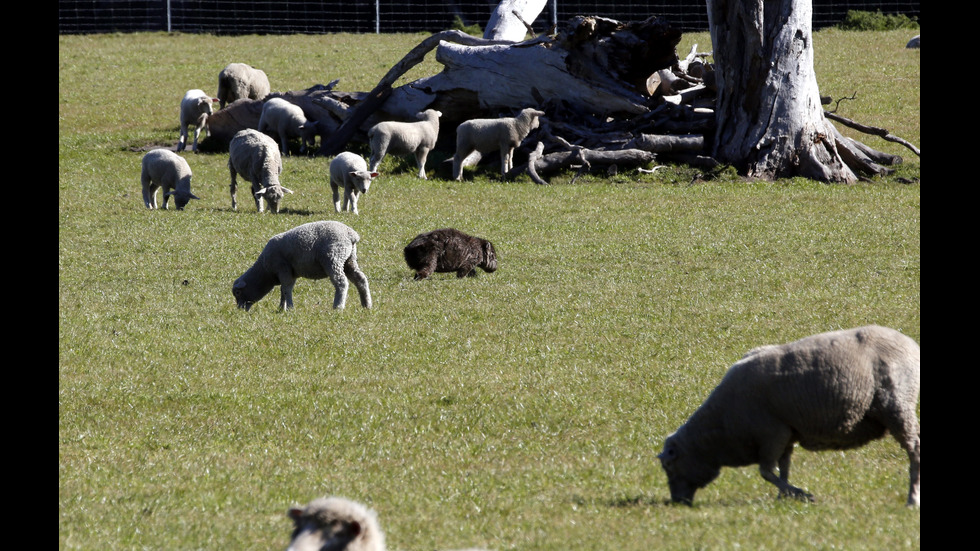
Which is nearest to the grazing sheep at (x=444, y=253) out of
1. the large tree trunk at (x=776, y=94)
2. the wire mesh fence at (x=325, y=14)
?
the large tree trunk at (x=776, y=94)

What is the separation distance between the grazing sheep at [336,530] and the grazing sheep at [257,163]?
1386 centimetres

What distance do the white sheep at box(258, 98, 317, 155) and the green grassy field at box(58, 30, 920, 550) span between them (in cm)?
245

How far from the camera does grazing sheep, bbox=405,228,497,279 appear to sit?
1265cm

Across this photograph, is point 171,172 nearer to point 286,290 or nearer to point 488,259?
point 488,259

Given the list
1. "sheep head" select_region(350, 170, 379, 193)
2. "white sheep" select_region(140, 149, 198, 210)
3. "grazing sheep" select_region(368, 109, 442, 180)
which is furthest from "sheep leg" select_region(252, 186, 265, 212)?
"grazing sheep" select_region(368, 109, 442, 180)

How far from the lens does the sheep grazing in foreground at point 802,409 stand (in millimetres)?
5367

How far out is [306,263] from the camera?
10.8 metres

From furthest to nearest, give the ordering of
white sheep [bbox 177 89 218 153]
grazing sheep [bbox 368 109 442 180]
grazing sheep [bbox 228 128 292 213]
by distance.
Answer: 1. white sheep [bbox 177 89 218 153]
2. grazing sheep [bbox 368 109 442 180]
3. grazing sheep [bbox 228 128 292 213]

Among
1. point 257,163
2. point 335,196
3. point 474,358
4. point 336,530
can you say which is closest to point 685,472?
point 336,530

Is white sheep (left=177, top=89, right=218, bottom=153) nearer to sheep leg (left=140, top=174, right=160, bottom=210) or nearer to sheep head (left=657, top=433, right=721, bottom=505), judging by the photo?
sheep leg (left=140, top=174, right=160, bottom=210)

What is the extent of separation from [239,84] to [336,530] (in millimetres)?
23550

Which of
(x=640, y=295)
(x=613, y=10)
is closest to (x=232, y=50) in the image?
(x=613, y=10)

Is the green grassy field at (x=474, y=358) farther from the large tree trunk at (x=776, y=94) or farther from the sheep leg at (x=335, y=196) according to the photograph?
the large tree trunk at (x=776, y=94)

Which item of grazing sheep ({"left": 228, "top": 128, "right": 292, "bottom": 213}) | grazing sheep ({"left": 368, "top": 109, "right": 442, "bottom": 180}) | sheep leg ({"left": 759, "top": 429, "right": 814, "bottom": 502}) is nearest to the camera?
sheep leg ({"left": 759, "top": 429, "right": 814, "bottom": 502})
